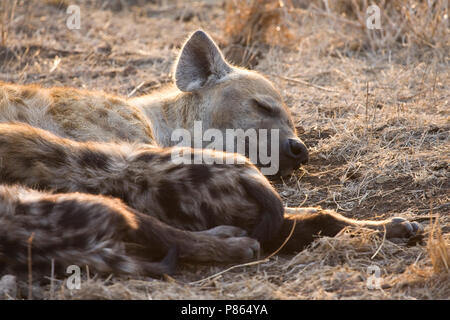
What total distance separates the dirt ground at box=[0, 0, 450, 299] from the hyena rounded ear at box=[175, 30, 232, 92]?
0.68m

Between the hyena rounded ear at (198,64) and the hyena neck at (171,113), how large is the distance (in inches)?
2.9

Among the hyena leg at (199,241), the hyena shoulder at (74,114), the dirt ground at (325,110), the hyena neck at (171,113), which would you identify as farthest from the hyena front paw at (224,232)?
the hyena neck at (171,113)

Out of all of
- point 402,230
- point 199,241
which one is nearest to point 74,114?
point 199,241

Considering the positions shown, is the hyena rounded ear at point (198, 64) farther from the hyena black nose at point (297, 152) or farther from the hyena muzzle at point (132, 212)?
the hyena muzzle at point (132, 212)

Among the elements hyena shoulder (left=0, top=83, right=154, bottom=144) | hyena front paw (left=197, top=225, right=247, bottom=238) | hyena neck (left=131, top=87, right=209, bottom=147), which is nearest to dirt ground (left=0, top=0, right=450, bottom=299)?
hyena front paw (left=197, top=225, right=247, bottom=238)

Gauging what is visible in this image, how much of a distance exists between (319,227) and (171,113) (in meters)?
1.34

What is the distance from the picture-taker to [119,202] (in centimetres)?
215

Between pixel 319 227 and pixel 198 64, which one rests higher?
pixel 198 64

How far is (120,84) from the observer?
4.88m

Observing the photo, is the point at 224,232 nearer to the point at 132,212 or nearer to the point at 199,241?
the point at 199,241

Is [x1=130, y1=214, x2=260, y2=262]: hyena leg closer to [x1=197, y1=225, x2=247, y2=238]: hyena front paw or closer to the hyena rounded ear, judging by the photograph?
[x1=197, y1=225, x2=247, y2=238]: hyena front paw
